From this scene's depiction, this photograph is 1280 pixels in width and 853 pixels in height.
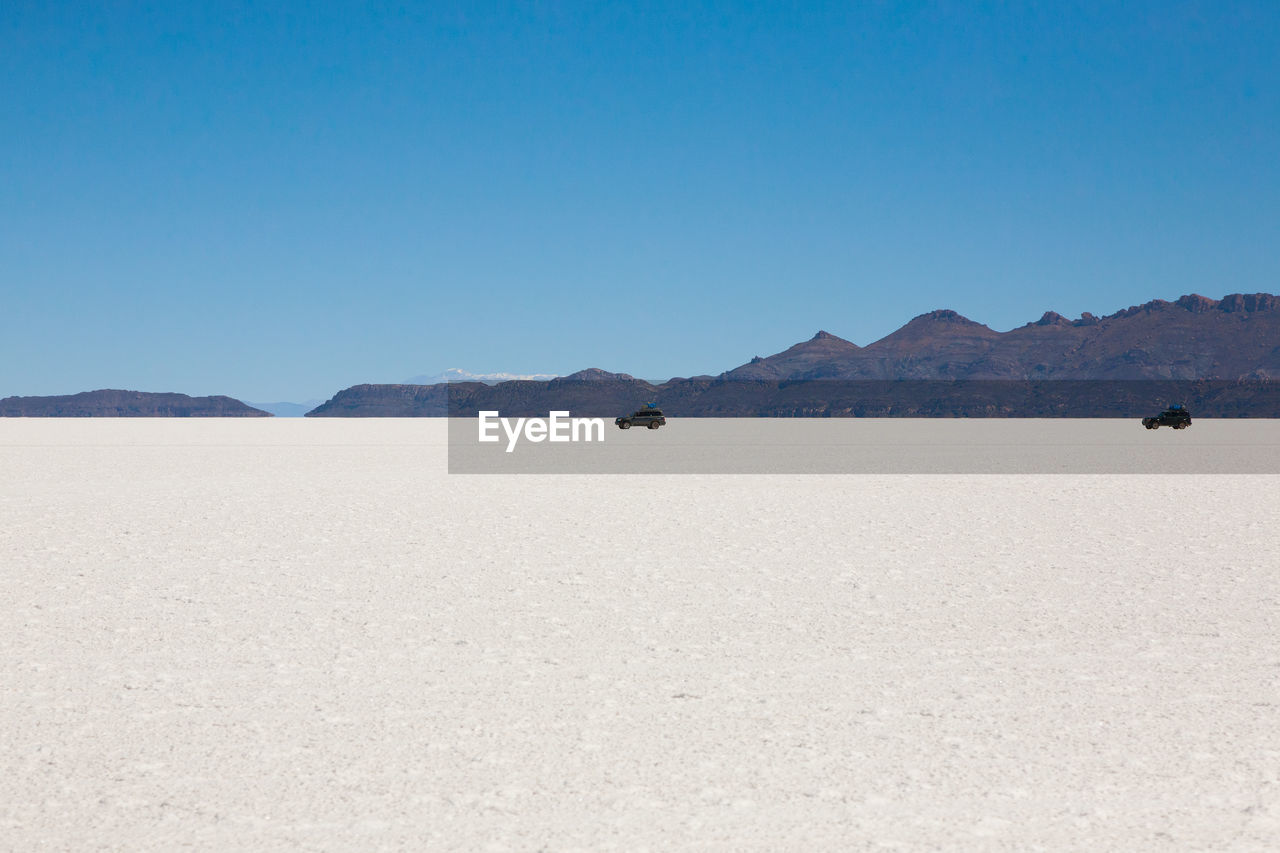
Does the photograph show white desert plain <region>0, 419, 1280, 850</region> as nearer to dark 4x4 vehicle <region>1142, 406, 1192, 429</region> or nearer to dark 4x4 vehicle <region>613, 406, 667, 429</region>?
dark 4x4 vehicle <region>613, 406, 667, 429</region>

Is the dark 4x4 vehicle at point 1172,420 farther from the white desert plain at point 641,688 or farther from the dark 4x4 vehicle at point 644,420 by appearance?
the white desert plain at point 641,688

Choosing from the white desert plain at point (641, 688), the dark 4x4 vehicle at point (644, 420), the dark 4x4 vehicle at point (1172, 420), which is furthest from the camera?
the dark 4x4 vehicle at point (1172, 420)

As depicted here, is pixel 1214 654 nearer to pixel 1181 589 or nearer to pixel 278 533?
pixel 1181 589

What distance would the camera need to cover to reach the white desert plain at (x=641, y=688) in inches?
194

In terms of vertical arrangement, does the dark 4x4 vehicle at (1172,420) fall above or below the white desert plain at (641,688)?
above

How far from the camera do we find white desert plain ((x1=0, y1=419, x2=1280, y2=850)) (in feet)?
16.2

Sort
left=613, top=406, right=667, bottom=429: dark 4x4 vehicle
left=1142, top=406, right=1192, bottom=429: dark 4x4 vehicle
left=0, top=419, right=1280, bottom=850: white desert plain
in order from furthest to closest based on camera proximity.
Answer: left=1142, top=406, right=1192, bottom=429: dark 4x4 vehicle
left=613, top=406, right=667, bottom=429: dark 4x4 vehicle
left=0, top=419, right=1280, bottom=850: white desert plain

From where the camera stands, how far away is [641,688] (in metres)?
7.07

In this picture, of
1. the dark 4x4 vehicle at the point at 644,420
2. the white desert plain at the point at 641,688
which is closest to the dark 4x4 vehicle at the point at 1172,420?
the dark 4x4 vehicle at the point at 644,420

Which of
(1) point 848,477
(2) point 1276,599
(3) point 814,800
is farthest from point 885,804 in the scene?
(1) point 848,477

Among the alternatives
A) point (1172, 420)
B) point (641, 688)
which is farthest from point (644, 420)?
point (641, 688)

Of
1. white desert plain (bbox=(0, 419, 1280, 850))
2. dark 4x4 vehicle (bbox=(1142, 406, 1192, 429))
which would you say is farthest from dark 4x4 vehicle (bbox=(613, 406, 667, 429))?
white desert plain (bbox=(0, 419, 1280, 850))

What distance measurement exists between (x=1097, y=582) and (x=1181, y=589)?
29.9 inches

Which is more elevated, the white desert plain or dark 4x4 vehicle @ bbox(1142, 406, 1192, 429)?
dark 4x4 vehicle @ bbox(1142, 406, 1192, 429)
